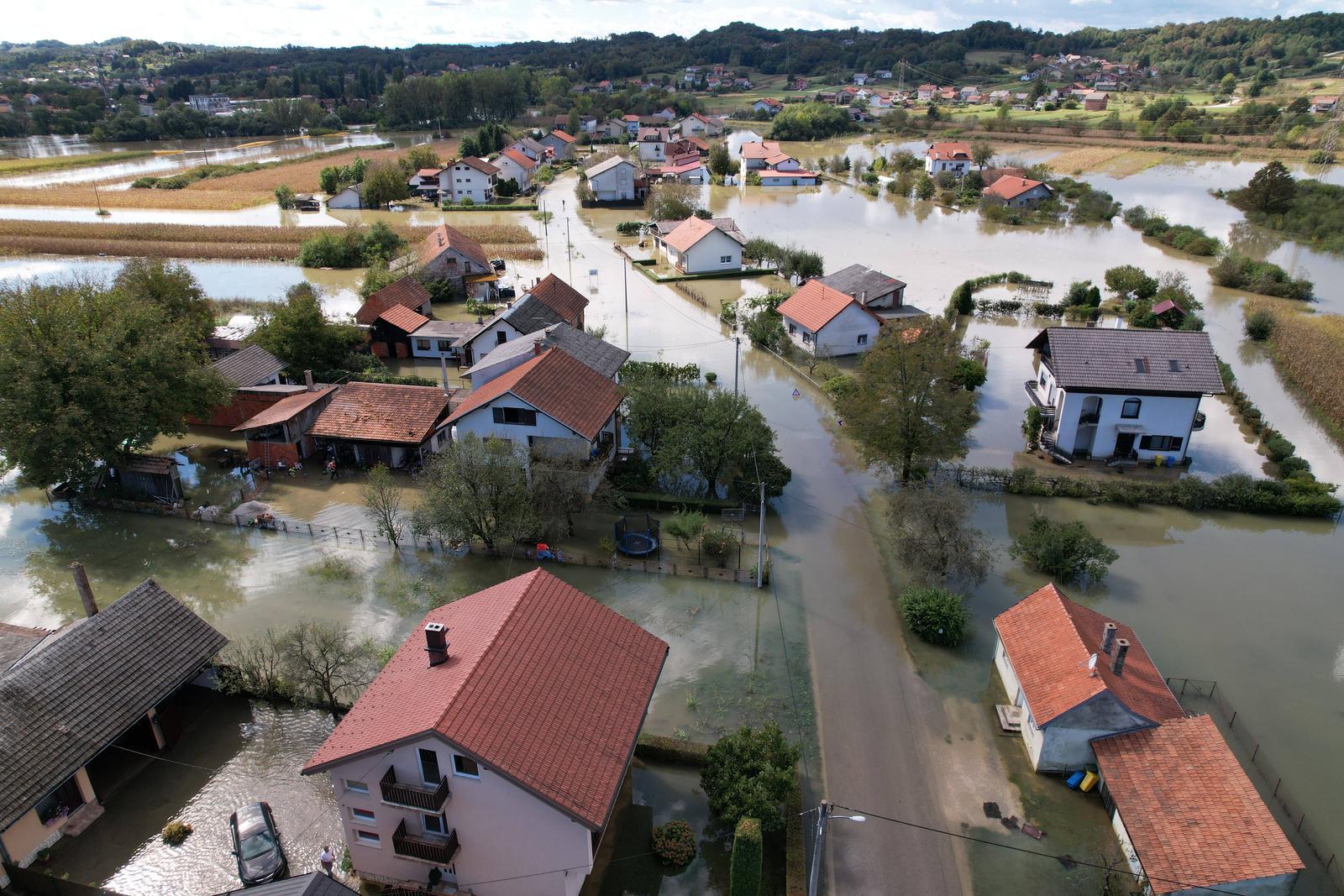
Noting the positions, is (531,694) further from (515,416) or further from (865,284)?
(865,284)

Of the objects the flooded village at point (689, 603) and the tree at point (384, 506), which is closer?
the flooded village at point (689, 603)

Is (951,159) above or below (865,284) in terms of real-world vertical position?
above

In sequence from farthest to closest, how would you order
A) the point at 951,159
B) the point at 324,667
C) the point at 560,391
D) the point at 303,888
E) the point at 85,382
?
the point at 951,159, the point at 560,391, the point at 85,382, the point at 324,667, the point at 303,888

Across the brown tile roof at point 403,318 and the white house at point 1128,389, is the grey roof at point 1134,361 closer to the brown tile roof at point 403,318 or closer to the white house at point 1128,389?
the white house at point 1128,389

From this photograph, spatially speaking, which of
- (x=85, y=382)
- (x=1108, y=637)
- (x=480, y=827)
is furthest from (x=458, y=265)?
(x=1108, y=637)

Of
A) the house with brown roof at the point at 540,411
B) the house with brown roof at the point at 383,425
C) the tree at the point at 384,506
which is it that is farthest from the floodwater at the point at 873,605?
the house with brown roof at the point at 540,411

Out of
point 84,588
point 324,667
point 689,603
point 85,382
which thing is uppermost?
point 85,382

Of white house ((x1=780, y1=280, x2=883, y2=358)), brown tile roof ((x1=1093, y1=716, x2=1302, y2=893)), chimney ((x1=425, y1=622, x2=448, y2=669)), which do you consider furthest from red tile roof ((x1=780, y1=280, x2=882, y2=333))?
chimney ((x1=425, y1=622, x2=448, y2=669))

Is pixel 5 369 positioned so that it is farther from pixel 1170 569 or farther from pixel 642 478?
pixel 1170 569
